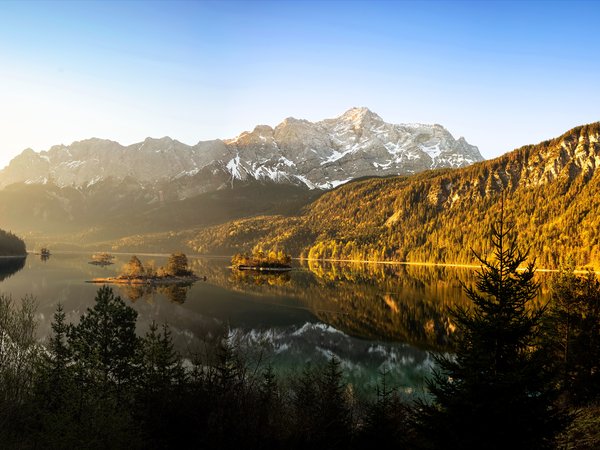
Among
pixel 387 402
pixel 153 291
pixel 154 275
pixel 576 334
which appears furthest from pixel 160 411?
pixel 154 275

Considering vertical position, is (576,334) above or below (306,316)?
above

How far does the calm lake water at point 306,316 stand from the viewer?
62.3 meters

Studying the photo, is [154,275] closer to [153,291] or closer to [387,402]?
[153,291]

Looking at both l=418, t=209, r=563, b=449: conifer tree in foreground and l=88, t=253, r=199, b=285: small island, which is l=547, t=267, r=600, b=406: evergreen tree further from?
l=88, t=253, r=199, b=285: small island

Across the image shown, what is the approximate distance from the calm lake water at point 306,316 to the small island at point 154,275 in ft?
41.5

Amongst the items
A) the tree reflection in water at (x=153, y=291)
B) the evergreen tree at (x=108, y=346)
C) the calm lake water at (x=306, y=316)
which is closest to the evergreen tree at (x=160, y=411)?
the calm lake water at (x=306, y=316)

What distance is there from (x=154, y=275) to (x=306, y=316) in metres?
95.9

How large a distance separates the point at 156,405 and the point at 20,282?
149 m

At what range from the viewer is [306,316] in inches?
3834

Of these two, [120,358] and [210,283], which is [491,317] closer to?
[120,358]

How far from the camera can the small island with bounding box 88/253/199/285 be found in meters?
164

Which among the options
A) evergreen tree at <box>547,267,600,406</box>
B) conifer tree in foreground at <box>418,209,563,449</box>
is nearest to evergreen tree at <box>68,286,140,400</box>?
conifer tree in foreground at <box>418,209,563,449</box>

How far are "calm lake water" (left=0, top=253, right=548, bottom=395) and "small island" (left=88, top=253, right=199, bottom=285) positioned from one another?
12.7 meters

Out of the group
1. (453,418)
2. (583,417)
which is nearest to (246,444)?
(453,418)
